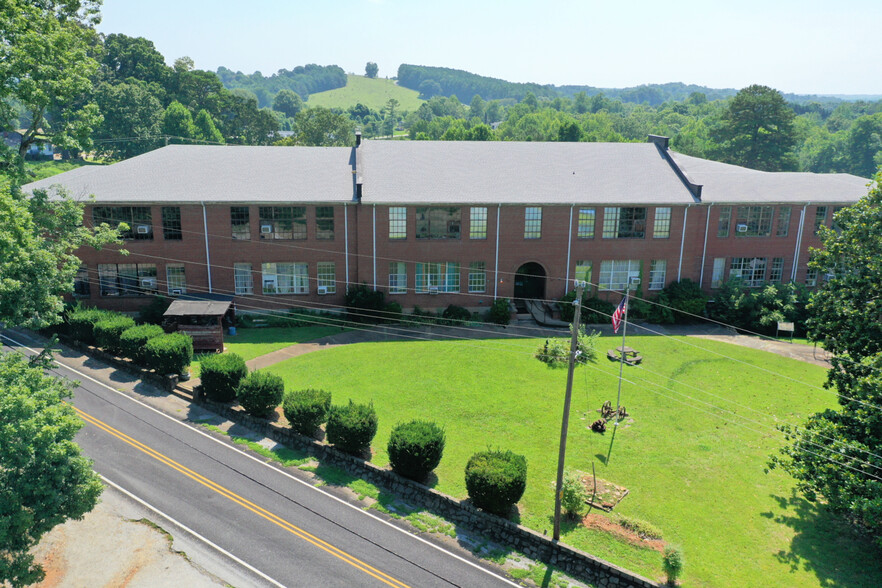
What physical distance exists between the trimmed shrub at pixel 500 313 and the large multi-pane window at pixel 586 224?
853 centimetres

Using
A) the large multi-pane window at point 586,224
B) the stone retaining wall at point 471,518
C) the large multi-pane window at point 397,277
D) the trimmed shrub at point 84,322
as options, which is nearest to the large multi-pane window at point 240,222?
the trimmed shrub at point 84,322

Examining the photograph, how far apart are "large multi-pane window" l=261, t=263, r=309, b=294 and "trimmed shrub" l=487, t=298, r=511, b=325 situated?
14828 millimetres

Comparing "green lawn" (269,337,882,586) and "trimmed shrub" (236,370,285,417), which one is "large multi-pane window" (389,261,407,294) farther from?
"trimmed shrub" (236,370,285,417)

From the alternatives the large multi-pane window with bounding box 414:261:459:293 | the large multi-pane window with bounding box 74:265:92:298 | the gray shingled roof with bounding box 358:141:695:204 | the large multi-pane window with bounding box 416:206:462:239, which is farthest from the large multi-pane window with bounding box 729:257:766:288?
the large multi-pane window with bounding box 74:265:92:298

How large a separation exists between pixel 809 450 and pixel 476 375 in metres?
18.3

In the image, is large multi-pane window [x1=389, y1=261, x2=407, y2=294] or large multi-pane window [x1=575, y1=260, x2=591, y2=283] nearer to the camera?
large multi-pane window [x1=389, y1=261, x2=407, y2=294]

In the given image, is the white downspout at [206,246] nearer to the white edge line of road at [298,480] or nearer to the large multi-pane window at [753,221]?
the white edge line of road at [298,480]

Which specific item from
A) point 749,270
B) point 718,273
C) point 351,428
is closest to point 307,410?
point 351,428

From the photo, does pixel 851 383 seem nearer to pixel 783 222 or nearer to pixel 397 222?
pixel 397 222

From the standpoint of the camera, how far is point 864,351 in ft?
82.0

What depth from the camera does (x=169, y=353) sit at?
116 feet

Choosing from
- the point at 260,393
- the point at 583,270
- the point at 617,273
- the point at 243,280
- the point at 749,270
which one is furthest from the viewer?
the point at 749,270

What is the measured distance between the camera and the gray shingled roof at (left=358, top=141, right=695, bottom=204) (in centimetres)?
4853

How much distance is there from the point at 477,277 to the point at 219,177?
22.1m
